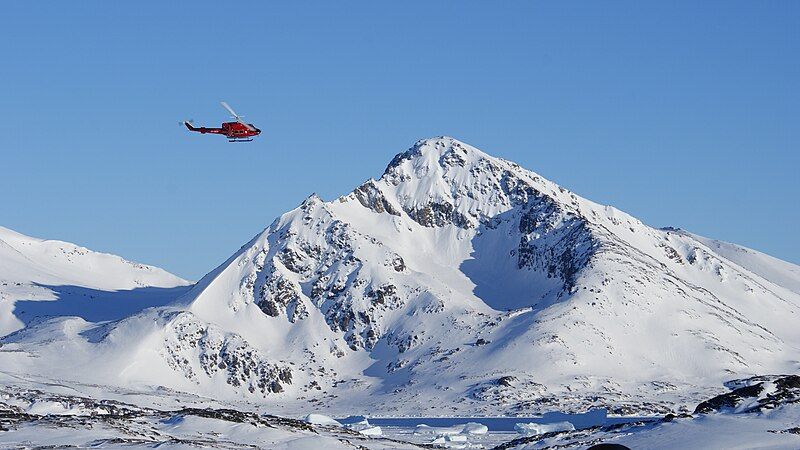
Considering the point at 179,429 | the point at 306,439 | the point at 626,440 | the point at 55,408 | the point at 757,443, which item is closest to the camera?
the point at 757,443

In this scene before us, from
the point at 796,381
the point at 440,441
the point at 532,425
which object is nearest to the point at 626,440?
the point at 796,381

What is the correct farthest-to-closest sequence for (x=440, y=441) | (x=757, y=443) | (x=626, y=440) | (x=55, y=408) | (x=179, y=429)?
(x=55, y=408)
(x=440, y=441)
(x=179, y=429)
(x=626, y=440)
(x=757, y=443)

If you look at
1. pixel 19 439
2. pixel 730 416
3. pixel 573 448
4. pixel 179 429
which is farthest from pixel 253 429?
pixel 730 416

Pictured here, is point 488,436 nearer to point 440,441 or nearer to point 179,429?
point 440,441

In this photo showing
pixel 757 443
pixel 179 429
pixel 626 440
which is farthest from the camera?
pixel 179 429

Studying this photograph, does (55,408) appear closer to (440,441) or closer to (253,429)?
(440,441)

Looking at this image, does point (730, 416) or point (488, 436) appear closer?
point (730, 416)

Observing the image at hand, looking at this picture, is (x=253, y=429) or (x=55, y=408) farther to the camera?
(x=55, y=408)

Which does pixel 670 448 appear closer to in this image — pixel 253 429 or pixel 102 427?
pixel 253 429

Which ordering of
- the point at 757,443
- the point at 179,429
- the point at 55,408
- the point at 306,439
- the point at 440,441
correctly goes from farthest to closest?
the point at 55,408 < the point at 440,441 < the point at 179,429 < the point at 306,439 < the point at 757,443
